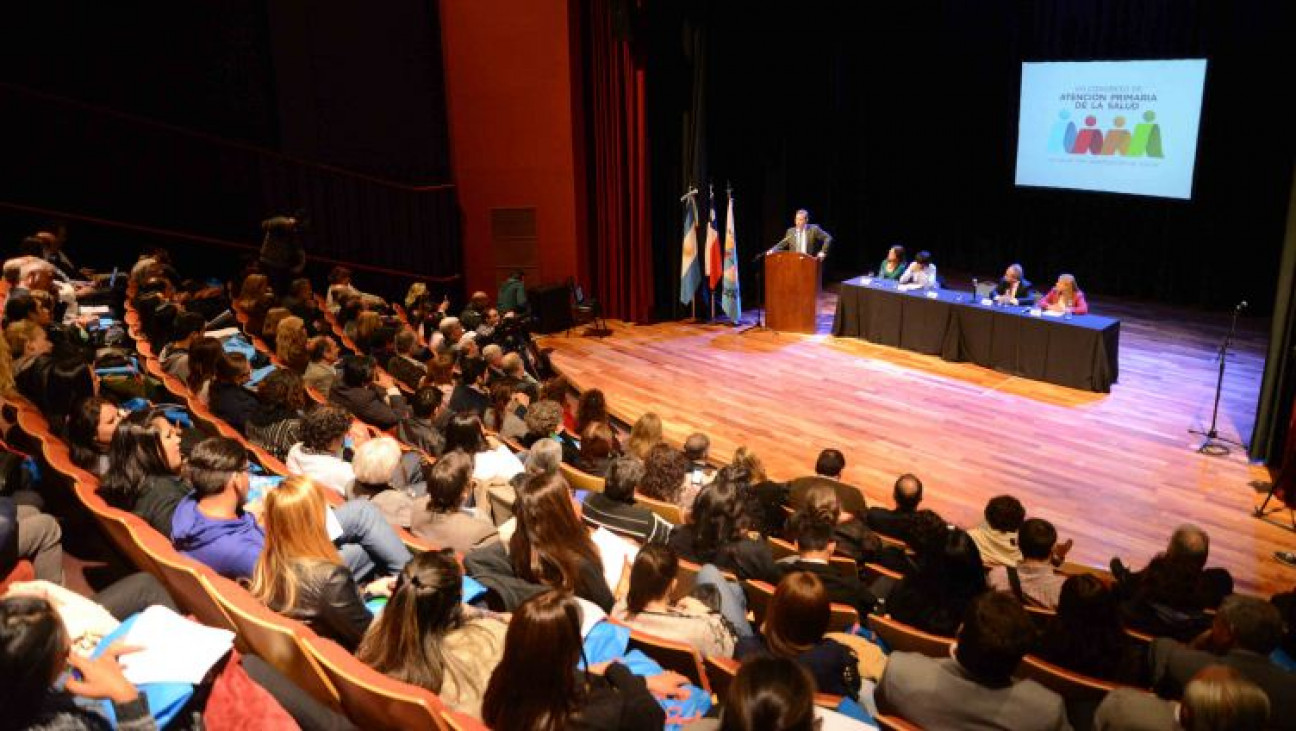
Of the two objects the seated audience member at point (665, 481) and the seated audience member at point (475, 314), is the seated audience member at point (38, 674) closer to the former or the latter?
the seated audience member at point (665, 481)

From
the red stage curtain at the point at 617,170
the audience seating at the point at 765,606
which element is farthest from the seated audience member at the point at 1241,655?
the red stage curtain at the point at 617,170

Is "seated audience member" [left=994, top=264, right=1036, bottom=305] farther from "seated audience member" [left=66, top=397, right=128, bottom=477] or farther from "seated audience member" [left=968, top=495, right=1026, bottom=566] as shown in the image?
"seated audience member" [left=66, top=397, right=128, bottom=477]

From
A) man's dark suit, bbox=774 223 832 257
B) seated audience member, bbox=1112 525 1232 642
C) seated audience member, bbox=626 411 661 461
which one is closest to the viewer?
seated audience member, bbox=1112 525 1232 642

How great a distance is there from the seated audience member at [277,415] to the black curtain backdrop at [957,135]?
21.2 ft

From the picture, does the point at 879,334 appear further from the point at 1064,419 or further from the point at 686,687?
the point at 686,687

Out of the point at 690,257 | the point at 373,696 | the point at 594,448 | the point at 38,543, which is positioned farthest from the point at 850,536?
the point at 690,257

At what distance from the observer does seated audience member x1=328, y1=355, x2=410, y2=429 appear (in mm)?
5191

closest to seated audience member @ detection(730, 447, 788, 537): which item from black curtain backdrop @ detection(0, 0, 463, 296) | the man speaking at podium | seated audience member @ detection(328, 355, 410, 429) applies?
seated audience member @ detection(328, 355, 410, 429)

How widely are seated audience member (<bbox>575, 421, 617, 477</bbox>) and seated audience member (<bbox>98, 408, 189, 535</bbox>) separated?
74.6 inches

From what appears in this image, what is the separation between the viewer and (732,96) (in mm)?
10711

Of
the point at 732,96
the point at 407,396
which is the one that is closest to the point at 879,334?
the point at 732,96

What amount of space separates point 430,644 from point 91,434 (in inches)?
80.7

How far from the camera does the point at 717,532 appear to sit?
378 cm

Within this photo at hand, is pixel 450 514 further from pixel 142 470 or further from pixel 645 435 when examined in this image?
pixel 645 435
